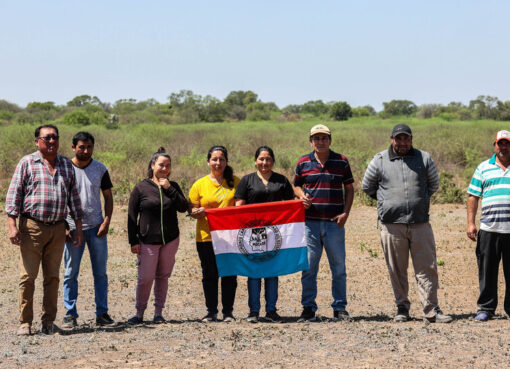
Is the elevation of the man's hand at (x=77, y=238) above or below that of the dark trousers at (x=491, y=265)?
above

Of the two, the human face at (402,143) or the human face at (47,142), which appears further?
the human face at (402,143)

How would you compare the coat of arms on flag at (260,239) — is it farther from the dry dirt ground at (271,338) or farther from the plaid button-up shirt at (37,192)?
the plaid button-up shirt at (37,192)

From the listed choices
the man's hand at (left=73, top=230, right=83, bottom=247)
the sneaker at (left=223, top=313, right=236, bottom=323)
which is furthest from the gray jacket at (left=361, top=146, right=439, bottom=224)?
the man's hand at (left=73, top=230, right=83, bottom=247)

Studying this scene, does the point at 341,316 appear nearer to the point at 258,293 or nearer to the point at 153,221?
the point at 258,293

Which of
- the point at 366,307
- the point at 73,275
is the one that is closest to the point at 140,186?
the point at 73,275

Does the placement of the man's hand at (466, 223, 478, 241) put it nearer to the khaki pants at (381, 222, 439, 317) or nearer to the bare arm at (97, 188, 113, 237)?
the khaki pants at (381, 222, 439, 317)

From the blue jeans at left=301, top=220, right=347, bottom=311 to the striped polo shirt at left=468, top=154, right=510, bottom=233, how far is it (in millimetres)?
1481

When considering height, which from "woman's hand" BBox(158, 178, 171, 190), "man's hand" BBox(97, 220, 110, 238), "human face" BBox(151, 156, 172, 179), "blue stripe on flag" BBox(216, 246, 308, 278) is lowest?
"blue stripe on flag" BBox(216, 246, 308, 278)

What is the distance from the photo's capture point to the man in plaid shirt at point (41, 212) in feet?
20.6

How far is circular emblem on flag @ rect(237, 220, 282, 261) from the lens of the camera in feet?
23.4

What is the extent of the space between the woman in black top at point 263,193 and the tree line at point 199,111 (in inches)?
1306

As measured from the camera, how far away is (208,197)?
23.1 ft

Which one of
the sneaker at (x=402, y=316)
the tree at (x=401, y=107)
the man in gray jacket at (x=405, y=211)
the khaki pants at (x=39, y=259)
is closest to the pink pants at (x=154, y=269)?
the khaki pants at (x=39, y=259)

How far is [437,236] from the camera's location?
13.2 meters
